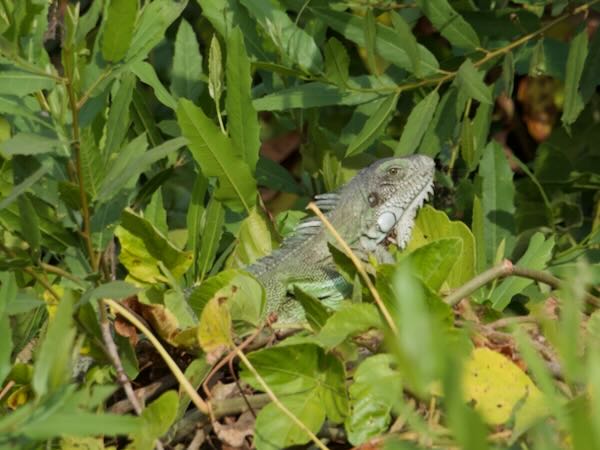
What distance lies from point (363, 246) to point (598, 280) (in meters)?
1.10

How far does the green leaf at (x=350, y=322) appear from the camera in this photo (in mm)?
2561

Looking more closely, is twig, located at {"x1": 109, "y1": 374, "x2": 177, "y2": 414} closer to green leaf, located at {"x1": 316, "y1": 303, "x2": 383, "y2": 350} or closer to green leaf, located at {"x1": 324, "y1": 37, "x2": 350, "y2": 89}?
green leaf, located at {"x1": 316, "y1": 303, "x2": 383, "y2": 350}

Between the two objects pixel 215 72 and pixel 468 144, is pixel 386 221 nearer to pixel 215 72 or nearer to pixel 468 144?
pixel 468 144

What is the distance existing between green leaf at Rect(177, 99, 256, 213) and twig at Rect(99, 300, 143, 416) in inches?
27.1

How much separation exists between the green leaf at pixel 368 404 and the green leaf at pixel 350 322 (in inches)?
2.4

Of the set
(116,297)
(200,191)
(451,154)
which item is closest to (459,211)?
(451,154)

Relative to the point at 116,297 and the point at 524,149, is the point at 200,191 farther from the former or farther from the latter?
the point at 524,149

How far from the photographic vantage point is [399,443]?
1689mm

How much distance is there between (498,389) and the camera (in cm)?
245

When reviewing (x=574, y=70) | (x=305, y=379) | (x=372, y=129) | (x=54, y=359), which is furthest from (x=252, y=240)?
(x=54, y=359)

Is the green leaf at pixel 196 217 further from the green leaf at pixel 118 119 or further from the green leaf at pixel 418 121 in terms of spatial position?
the green leaf at pixel 418 121

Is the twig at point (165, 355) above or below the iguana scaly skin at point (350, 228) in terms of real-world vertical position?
above

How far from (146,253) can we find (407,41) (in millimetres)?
986

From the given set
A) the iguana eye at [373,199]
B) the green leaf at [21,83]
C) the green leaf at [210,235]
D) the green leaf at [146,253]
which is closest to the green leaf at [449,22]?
the iguana eye at [373,199]
